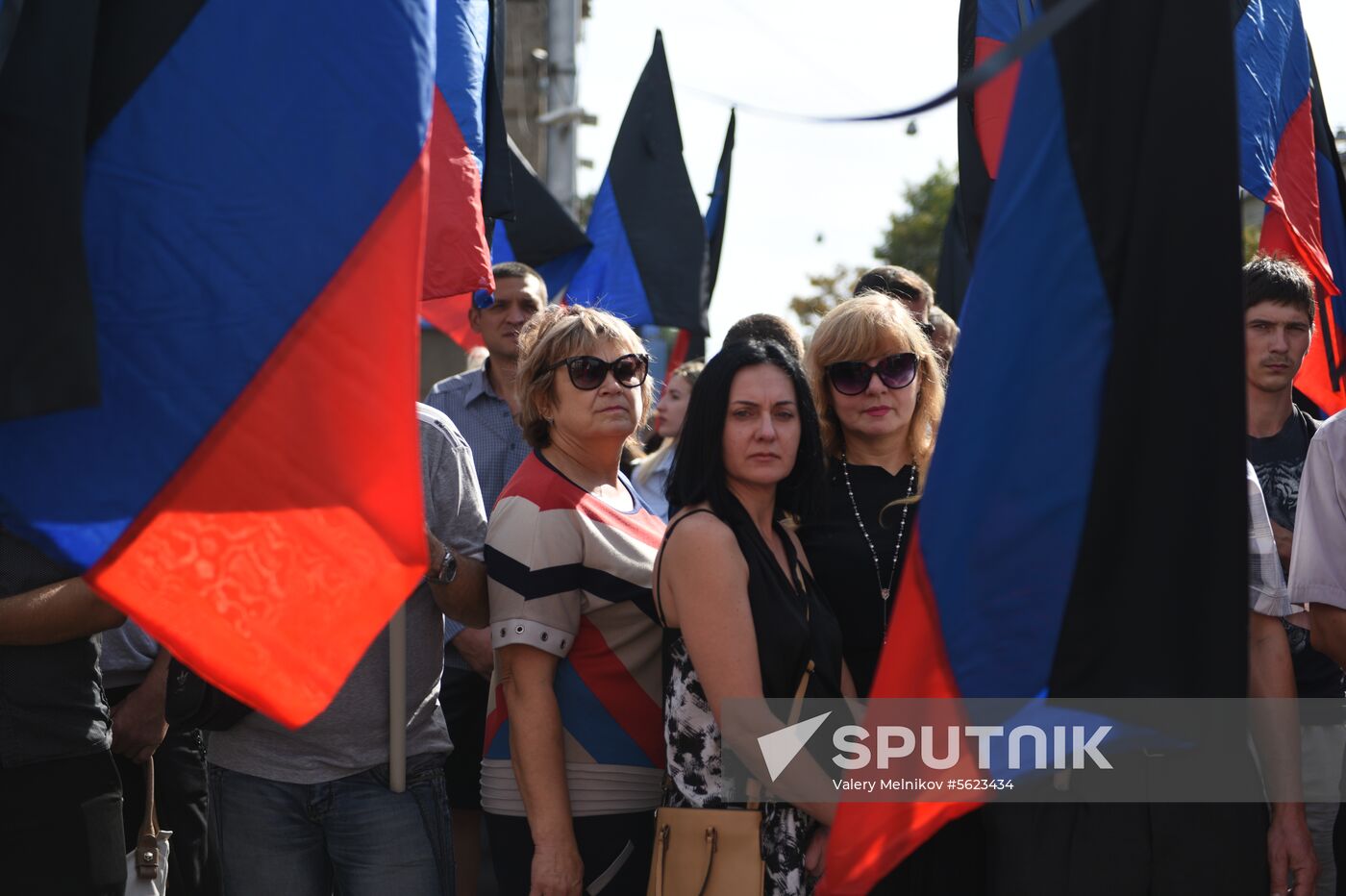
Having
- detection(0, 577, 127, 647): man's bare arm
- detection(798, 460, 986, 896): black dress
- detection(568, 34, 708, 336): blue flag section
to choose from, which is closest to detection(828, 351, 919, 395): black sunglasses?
detection(798, 460, 986, 896): black dress

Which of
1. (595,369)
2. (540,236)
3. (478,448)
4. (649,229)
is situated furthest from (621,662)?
(540,236)

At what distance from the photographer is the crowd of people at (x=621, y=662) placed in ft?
9.80

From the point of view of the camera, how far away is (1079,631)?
2506mm

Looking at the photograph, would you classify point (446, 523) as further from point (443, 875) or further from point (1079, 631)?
point (1079, 631)

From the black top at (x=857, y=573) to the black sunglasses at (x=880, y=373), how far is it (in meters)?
0.31

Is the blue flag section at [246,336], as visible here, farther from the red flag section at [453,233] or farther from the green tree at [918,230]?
the green tree at [918,230]

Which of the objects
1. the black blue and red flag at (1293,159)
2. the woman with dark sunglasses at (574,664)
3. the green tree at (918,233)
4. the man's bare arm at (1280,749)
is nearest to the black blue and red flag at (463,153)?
the woman with dark sunglasses at (574,664)

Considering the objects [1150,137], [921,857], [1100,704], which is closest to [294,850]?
[921,857]

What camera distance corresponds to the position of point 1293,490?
161 inches

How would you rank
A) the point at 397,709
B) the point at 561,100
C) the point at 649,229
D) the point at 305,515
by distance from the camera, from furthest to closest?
the point at 561,100 → the point at 649,229 → the point at 397,709 → the point at 305,515

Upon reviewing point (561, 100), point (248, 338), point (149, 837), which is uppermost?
point (561, 100)

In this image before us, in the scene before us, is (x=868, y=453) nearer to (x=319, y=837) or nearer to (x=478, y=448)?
(x=319, y=837)

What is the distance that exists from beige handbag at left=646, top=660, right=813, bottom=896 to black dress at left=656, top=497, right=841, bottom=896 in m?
0.08

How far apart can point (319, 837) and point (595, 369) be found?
130cm
